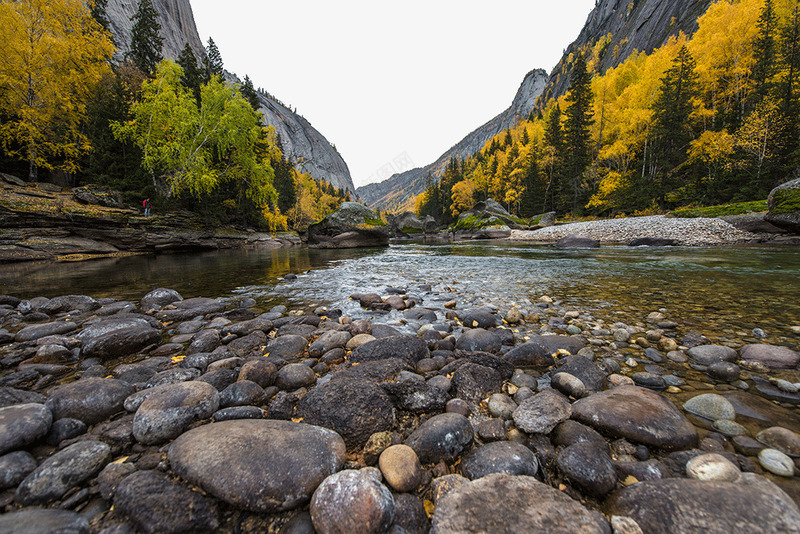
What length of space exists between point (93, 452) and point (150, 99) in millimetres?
27504

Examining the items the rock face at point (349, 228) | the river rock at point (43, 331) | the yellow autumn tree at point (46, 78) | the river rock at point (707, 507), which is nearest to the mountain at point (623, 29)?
the rock face at point (349, 228)

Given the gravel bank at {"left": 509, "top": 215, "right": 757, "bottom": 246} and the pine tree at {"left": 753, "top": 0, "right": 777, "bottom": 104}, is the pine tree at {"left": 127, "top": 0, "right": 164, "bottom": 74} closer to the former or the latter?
the gravel bank at {"left": 509, "top": 215, "right": 757, "bottom": 246}

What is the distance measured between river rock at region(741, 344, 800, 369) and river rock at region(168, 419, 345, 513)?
3.94m

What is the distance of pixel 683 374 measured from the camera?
2553 mm

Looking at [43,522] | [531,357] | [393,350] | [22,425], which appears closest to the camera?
[43,522]

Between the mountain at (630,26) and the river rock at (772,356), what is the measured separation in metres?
60.0

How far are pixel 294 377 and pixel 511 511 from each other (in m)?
2.10

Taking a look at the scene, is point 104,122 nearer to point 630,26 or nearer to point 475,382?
point 475,382

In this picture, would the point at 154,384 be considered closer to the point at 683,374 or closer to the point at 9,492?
the point at 9,492

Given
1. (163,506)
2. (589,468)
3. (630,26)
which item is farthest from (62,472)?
(630,26)

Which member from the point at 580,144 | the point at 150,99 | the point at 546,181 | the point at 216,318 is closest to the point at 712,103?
the point at 580,144

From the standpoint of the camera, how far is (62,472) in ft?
4.66

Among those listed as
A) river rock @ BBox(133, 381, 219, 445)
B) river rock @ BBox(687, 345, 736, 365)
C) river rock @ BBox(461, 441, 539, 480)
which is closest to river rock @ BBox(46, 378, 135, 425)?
river rock @ BBox(133, 381, 219, 445)

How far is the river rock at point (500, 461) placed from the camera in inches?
61.4
